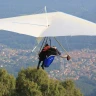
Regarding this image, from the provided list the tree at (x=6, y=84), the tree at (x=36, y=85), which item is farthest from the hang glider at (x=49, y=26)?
the tree at (x=6, y=84)

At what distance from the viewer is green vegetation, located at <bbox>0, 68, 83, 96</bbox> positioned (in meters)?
23.5

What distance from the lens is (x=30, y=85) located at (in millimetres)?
23250

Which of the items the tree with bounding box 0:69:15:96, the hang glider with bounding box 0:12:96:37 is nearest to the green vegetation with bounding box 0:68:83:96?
the tree with bounding box 0:69:15:96

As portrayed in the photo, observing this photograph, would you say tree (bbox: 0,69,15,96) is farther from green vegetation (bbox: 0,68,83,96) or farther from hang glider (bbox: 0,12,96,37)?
hang glider (bbox: 0,12,96,37)

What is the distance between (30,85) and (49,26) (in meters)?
8.89

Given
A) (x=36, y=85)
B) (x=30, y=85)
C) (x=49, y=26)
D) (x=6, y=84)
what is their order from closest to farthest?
(x=49, y=26), (x=30, y=85), (x=36, y=85), (x=6, y=84)

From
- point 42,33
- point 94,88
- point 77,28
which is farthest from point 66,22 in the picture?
point 94,88

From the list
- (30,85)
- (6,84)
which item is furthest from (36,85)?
(6,84)

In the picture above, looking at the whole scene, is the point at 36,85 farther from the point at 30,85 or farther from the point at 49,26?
the point at 49,26

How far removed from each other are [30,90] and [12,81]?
1616 mm

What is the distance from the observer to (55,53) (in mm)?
15492

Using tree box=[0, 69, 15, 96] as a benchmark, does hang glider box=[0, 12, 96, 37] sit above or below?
above

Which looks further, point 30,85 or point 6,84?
point 6,84

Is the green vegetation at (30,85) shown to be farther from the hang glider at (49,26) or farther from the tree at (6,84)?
the hang glider at (49,26)
